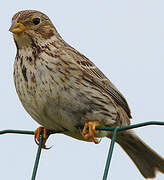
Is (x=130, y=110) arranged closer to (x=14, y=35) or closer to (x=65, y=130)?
(x=65, y=130)

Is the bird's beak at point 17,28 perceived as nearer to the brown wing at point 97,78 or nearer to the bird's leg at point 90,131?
the brown wing at point 97,78

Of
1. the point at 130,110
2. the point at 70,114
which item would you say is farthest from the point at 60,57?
the point at 130,110

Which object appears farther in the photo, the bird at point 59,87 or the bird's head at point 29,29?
the bird's head at point 29,29

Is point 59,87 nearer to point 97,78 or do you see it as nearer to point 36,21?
point 97,78

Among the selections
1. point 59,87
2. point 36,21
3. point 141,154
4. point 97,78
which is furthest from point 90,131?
point 36,21

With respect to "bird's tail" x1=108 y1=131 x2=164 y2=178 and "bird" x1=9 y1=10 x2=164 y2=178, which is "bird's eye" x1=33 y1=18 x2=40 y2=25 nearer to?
"bird" x1=9 y1=10 x2=164 y2=178

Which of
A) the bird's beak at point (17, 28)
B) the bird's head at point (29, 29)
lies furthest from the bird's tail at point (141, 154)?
the bird's beak at point (17, 28)
